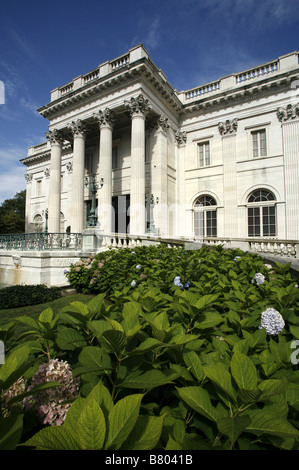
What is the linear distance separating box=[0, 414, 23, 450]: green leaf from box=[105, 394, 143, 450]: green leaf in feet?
0.84

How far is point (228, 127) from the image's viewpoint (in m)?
19.3

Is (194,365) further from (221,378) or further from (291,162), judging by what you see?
(291,162)

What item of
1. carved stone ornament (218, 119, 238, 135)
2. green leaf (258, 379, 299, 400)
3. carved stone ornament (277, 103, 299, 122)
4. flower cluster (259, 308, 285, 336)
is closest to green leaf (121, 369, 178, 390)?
green leaf (258, 379, 299, 400)

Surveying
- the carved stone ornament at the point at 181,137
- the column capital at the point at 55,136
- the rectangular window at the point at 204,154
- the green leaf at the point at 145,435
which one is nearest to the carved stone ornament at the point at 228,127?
the rectangular window at the point at 204,154

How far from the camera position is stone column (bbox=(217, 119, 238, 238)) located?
18.9 meters

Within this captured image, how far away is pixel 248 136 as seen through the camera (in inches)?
744

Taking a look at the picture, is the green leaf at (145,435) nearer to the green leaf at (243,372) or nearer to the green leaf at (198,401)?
the green leaf at (198,401)

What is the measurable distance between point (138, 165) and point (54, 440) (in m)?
17.0

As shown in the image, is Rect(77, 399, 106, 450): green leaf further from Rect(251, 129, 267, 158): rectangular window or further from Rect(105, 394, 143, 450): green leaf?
Rect(251, 129, 267, 158): rectangular window

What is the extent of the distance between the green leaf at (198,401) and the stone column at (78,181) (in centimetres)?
1852

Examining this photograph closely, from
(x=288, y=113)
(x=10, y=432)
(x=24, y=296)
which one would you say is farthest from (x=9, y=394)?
(x=288, y=113)

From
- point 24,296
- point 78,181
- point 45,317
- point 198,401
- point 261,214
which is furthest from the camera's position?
point 78,181

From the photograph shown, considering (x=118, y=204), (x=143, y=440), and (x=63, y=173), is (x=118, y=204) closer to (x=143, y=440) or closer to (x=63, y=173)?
(x=63, y=173)

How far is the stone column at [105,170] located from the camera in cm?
1728
